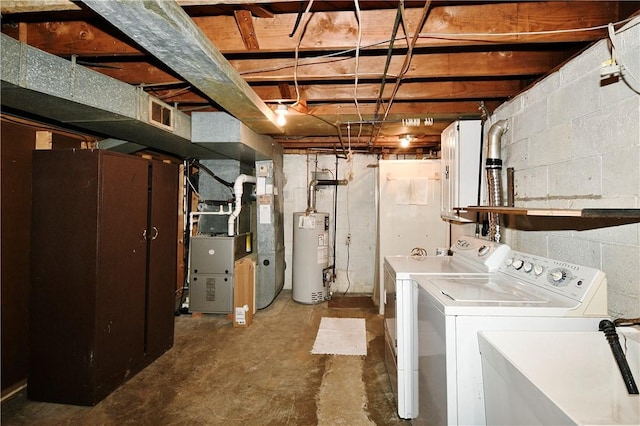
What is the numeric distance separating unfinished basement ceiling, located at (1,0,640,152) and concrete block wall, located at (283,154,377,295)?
93.0 inches

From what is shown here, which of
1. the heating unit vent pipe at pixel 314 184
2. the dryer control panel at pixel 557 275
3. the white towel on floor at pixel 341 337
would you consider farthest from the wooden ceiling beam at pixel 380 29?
the heating unit vent pipe at pixel 314 184

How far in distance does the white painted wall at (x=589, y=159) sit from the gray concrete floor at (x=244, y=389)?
149 cm

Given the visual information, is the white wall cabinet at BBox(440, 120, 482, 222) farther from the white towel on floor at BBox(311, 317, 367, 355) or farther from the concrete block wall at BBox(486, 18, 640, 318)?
the white towel on floor at BBox(311, 317, 367, 355)

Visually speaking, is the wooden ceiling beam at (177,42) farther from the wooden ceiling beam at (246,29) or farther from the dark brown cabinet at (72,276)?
the dark brown cabinet at (72,276)

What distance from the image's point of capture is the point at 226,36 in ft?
5.59

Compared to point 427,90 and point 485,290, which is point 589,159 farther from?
point 427,90

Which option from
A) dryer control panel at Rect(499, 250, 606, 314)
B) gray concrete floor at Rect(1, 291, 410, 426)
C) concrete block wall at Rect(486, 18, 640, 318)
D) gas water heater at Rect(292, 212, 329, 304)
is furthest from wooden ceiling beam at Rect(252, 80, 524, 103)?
gray concrete floor at Rect(1, 291, 410, 426)

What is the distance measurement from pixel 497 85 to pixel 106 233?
3.16m

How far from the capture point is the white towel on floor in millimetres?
2844

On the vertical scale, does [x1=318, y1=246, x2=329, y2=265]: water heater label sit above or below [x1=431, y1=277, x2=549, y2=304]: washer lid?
below

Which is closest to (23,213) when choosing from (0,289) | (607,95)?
(0,289)

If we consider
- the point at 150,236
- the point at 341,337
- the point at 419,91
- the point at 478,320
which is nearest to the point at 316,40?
the point at 419,91

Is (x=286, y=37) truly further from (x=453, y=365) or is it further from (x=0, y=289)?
(x=0, y=289)

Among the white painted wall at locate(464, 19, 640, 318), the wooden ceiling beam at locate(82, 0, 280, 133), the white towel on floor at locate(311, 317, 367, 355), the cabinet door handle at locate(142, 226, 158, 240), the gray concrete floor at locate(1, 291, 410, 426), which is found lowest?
the gray concrete floor at locate(1, 291, 410, 426)
